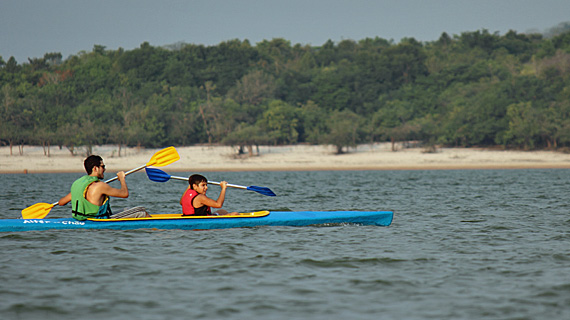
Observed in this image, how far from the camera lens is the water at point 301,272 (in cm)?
595

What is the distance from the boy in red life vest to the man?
0.78 metres

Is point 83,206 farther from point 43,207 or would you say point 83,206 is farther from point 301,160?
point 301,160

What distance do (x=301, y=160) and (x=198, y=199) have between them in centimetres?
3094

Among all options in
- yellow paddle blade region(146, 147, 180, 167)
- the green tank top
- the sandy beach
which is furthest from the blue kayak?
the sandy beach

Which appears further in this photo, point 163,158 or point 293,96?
point 293,96

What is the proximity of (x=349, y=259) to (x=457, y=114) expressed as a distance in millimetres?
42641

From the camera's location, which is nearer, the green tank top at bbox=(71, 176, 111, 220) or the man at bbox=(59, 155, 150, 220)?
the man at bbox=(59, 155, 150, 220)

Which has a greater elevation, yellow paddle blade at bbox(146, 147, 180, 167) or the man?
yellow paddle blade at bbox(146, 147, 180, 167)

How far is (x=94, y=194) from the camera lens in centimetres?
958

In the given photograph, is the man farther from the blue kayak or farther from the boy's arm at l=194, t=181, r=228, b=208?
the boy's arm at l=194, t=181, r=228, b=208

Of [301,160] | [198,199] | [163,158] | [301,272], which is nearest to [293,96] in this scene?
[301,160]

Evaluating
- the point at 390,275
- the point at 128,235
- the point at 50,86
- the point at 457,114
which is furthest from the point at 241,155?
the point at 390,275

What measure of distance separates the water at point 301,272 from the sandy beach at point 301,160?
26828 millimetres

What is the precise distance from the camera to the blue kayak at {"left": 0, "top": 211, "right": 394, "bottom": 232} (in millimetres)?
10070
